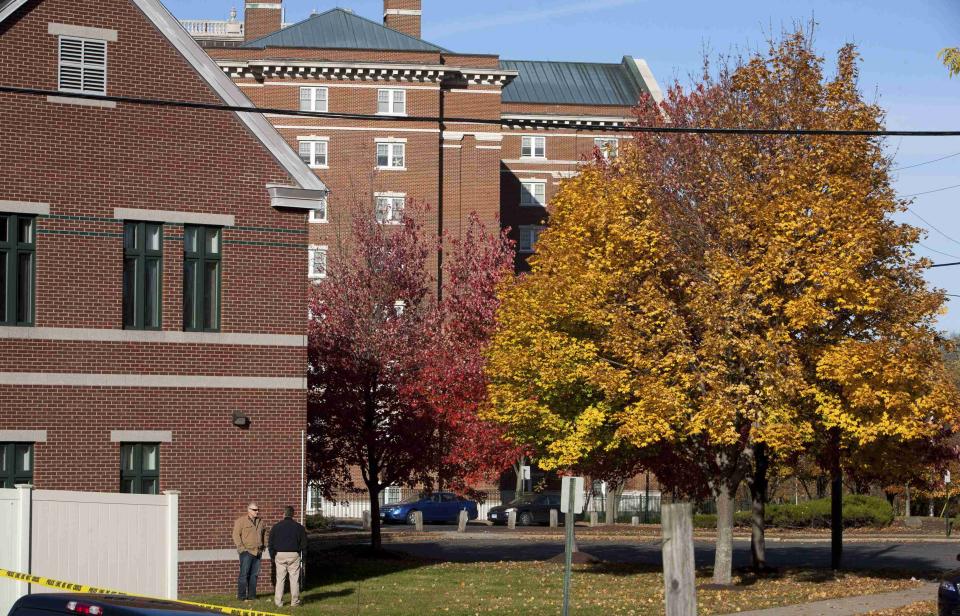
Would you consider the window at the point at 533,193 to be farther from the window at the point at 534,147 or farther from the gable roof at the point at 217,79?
the gable roof at the point at 217,79

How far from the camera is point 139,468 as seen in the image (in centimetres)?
2398

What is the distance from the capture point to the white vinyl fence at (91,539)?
17328mm

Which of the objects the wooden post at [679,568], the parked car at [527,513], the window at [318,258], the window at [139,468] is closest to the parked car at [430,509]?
the parked car at [527,513]

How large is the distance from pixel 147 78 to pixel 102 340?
4.85m

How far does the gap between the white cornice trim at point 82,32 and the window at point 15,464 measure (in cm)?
726

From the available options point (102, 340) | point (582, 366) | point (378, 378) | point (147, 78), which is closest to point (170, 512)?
point (102, 340)

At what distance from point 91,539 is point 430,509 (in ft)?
131

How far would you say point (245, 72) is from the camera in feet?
234

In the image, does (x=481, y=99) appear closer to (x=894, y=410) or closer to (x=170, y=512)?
(x=894, y=410)

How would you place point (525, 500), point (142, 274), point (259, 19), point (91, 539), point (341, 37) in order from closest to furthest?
point (91, 539) → point (142, 274) → point (525, 500) → point (341, 37) → point (259, 19)

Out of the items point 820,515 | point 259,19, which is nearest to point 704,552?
point 820,515

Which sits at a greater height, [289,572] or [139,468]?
[139,468]

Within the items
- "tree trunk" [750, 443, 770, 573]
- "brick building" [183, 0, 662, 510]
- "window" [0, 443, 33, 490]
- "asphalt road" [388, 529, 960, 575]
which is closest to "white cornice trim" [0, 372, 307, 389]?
"window" [0, 443, 33, 490]

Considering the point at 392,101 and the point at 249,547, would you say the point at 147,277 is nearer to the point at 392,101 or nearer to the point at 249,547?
the point at 249,547
